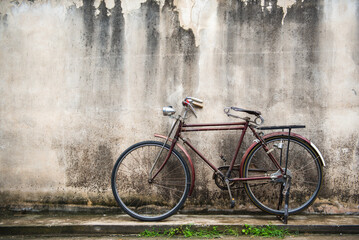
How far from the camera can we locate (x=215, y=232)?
12.9 feet

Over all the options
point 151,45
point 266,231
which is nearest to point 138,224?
point 266,231

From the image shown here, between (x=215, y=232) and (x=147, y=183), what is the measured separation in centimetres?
119

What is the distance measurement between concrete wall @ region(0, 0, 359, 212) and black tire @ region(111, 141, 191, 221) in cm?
21

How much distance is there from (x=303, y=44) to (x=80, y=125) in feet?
11.0

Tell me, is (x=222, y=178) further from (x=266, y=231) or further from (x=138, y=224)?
(x=138, y=224)

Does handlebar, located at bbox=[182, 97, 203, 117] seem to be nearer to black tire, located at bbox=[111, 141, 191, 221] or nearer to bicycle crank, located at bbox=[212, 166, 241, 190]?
black tire, located at bbox=[111, 141, 191, 221]

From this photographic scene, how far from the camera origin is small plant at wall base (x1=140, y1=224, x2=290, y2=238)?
12.7 feet

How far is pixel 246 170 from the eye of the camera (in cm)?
416

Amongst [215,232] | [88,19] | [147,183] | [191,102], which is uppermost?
[88,19]

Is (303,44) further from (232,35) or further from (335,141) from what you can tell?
(335,141)

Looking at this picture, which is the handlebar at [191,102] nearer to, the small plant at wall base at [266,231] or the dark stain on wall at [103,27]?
the dark stain on wall at [103,27]

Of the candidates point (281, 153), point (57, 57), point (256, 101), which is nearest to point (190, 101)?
point (256, 101)

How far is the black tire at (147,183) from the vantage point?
449 centimetres

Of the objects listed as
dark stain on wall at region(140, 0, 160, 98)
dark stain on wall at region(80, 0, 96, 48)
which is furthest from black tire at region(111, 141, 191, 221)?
dark stain on wall at region(80, 0, 96, 48)
